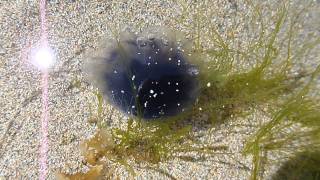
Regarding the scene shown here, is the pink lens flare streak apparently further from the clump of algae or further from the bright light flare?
the clump of algae

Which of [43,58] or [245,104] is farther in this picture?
[43,58]

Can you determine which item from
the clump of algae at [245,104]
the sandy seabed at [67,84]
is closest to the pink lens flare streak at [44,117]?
the sandy seabed at [67,84]

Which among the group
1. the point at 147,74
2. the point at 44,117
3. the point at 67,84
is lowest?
the point at 44,117

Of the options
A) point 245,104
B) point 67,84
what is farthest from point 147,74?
point 245,104

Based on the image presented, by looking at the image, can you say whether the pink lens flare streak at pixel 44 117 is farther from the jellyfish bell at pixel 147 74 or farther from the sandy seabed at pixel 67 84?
the jellyfish bell at pixel 147 74

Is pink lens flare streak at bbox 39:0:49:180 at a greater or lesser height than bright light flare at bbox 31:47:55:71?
lesser

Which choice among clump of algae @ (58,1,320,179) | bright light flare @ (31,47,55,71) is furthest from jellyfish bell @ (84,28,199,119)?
bright light flare @ (31,47,55,71)

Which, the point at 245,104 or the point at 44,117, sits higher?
the point at 245,104

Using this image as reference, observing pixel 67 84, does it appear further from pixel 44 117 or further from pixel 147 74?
pixel 147 74
